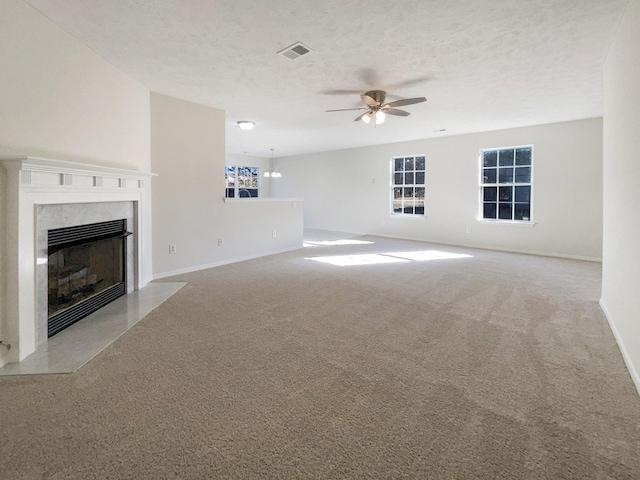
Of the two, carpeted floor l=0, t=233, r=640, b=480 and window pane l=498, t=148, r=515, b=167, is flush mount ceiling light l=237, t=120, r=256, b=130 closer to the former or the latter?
carpeted floor l=0, t=233, r=640, b=480

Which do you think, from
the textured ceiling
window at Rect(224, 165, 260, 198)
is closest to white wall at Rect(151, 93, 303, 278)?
the textured ceiling

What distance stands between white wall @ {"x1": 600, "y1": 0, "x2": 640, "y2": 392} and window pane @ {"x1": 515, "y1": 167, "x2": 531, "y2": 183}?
359 cm

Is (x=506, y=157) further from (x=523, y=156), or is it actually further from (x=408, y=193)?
(x=408, y=193)

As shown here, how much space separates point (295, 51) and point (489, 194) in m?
5.62

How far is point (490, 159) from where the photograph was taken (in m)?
7.04

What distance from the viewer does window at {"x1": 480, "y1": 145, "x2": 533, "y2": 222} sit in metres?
6.57

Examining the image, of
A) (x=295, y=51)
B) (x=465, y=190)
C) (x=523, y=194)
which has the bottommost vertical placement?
(x=523, y=194)

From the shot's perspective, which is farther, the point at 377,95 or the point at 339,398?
the point at 377,95

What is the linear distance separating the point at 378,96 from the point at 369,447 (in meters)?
4.03

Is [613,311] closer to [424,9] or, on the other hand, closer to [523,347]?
[523,347]

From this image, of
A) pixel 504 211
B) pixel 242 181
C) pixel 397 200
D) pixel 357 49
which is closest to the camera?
pixel 357 49

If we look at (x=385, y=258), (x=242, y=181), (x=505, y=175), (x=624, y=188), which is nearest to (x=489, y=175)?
(x=505, y=175)

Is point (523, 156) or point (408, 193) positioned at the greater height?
point (523, 156)

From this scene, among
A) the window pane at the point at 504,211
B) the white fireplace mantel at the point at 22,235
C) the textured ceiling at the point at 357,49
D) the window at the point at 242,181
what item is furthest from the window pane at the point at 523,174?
the window at the point at 242,181
